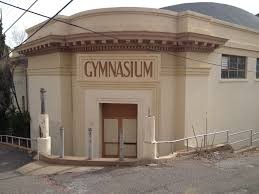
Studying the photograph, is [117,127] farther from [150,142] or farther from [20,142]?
[20,142]

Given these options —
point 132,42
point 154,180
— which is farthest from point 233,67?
point 154,180

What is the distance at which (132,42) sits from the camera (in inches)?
498

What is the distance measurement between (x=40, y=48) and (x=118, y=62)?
4125 mm

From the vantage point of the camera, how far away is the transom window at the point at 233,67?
15.8 meters

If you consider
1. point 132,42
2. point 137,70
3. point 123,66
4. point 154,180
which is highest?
point 132,42

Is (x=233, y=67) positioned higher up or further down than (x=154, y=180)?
higher up

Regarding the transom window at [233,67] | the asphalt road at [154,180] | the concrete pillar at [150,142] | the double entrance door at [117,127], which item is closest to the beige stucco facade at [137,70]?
the double entrance door at [117,127]

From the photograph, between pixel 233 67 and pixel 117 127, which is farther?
pixel 233 67

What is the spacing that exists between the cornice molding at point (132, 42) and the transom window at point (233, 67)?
2173mm

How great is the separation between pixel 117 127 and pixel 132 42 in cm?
385

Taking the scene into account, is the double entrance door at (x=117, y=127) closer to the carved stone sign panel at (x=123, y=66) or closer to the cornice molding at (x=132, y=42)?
the carved stone sign panel at (x=123, y=66)

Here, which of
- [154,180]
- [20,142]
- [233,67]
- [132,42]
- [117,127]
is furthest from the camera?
[20,142]

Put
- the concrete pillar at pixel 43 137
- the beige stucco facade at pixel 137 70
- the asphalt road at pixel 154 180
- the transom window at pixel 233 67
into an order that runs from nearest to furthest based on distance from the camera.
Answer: the asphalt road at pixel 154 180
the concrete pillar at pixel 43 137
the beige stucco facade at pixel 137 70
the transom window at pixel 233 67

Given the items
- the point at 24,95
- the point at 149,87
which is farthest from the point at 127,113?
the point at 24,95
